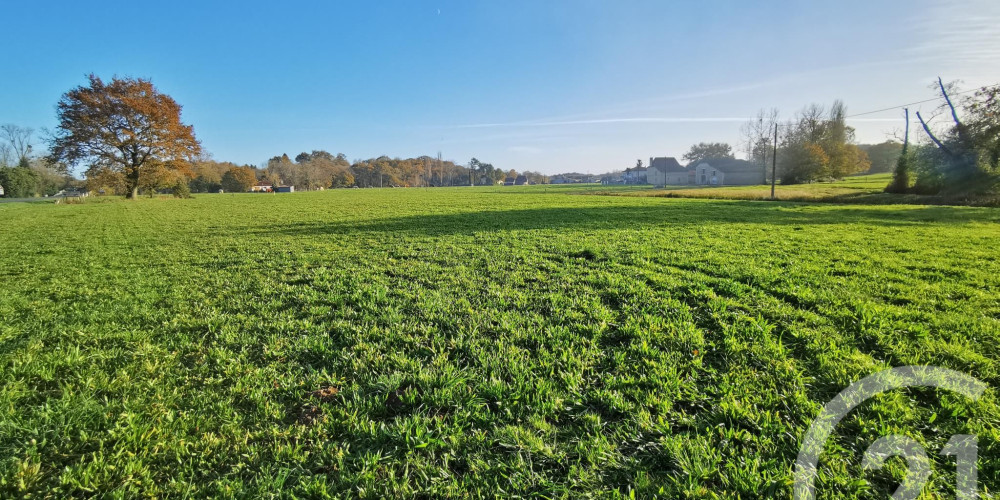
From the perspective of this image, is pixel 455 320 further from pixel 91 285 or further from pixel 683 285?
pixel 91 285

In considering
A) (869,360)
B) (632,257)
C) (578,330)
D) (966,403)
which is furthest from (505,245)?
(966,403)

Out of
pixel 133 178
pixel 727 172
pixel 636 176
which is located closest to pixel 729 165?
pixel 727 172

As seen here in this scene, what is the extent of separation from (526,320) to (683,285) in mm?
2845

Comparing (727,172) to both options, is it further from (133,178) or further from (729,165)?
(133,178)

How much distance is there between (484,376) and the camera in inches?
128

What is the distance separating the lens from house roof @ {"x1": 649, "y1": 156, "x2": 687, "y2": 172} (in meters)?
104

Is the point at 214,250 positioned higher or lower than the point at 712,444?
higher

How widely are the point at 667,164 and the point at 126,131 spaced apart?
109 m

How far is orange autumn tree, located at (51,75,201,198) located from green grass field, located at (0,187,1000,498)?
44812 mm

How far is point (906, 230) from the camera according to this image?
1144 centimetres

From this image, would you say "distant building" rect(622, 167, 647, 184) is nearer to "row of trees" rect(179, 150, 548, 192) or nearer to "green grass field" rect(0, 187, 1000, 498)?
"row of trees" rect(179, 150, 548, 192)

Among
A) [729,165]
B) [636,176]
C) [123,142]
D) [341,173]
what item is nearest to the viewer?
[123,142]

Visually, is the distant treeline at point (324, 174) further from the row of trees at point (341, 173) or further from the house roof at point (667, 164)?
the house roof at point (667, 164)

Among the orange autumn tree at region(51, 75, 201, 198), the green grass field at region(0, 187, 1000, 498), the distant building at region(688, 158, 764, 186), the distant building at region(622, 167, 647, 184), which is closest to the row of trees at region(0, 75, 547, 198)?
the orange autumn tree at region(51, 75, 201, 198)
